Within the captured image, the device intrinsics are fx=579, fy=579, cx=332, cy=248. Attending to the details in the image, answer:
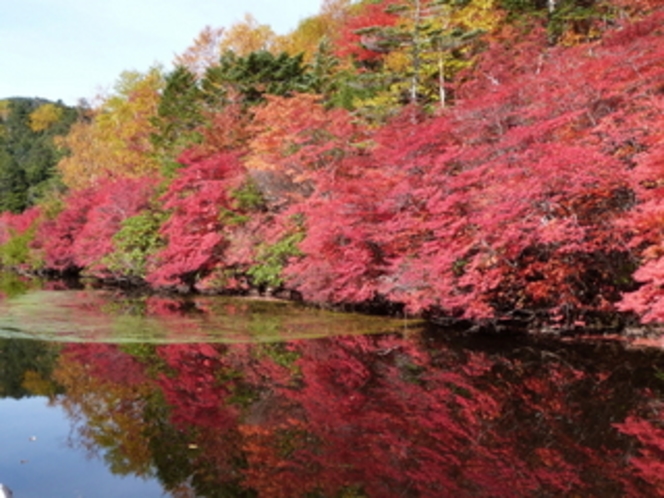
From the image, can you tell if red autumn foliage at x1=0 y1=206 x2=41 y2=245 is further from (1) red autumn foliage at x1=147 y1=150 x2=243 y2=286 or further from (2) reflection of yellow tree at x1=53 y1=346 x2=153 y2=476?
(2) reflection of yellow tree at x1=53 y1=346 x2=153 y2=476

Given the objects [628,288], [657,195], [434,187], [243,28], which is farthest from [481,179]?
[243,28]

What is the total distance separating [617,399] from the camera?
773cm

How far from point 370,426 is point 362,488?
1637 mm

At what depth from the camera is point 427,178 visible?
11.1 metres

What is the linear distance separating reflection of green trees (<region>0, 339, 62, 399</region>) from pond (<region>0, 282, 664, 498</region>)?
4 centimetres

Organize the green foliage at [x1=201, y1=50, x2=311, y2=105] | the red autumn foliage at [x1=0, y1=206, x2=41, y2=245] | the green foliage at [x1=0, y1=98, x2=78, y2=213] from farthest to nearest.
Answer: the green foliage at [x1=0, y1=98, x2=78, y2=213], the red autumn foliage at [x1=0, y1=206, x2=41, y2=245], the green foliage at [x1=201, y1=50, x2=311, y2=105]

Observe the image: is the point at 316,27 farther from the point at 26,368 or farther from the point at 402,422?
the point at 402,422

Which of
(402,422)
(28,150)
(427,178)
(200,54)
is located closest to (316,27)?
(200,54)

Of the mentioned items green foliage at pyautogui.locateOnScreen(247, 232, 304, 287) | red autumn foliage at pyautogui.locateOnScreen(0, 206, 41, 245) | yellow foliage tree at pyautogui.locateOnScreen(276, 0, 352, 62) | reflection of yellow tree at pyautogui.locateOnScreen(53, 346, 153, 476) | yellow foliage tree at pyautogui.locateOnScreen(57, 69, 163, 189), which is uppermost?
yellow foliage tree at pyautogui.locateOnScreen(276, 0, 352, 62)

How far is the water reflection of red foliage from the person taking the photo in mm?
5457

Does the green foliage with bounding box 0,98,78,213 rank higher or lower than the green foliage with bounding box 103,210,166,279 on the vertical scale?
higher

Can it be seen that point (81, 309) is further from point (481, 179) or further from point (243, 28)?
point (243, 28)

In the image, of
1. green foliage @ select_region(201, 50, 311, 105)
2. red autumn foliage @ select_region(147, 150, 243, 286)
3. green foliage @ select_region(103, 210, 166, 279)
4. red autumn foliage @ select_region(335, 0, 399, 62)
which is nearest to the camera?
red autumn foliage @ select_region(147, 150, 243, 286)

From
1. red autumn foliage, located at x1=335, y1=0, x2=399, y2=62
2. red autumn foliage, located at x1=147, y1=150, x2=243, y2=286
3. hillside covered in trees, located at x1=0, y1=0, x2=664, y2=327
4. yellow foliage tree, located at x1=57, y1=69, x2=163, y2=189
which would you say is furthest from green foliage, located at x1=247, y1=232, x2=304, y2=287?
yellow foliage tree, located at x1=57, y1=69, x2=163, y2=189
